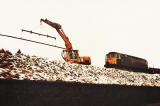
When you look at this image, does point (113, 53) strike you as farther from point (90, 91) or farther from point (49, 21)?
point (90, 91)

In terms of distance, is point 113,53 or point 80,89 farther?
point 113,53

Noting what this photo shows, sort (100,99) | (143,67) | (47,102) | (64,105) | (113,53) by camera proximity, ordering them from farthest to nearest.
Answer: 1. (143,67)
2. (113,53)
3. (100,99)
4. (64,105)
5. (47,102)

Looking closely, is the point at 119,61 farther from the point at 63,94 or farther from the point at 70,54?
the point at 63,94

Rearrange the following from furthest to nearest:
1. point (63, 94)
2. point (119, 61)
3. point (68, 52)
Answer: point (119, 61) < point (68, 52) < point (63, 94)

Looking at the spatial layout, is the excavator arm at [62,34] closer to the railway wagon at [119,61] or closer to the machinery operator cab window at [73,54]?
the machinery operator cab window at [73,54]

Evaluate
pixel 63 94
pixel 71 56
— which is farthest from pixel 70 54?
pixel 63 94

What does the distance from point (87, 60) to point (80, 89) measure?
938 cm

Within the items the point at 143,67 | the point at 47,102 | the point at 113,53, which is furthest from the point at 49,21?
the point at 143,67

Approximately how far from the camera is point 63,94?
1020 cm

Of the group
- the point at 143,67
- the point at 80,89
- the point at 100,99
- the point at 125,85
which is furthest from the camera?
the point at 143,67

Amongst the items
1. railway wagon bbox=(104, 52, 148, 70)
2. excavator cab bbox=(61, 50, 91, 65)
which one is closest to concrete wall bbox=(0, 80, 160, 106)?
excavator cab bbox=(61, 50, 91, 65)

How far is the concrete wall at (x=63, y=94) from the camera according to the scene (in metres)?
8.02

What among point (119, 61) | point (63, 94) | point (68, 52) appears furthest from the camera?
point (119, 61)

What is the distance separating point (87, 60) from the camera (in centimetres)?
2055
